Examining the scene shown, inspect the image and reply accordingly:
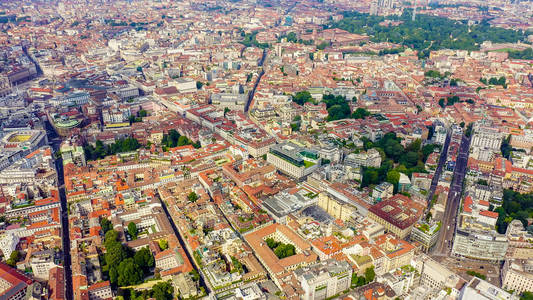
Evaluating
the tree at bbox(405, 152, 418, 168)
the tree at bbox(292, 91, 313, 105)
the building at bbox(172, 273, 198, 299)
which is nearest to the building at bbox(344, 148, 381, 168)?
the tree at bbox(405, 152, 418, 168)

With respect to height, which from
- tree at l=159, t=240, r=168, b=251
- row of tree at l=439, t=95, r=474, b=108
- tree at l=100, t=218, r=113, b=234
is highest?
row of tree at l=439, t=95, r=474, b=108

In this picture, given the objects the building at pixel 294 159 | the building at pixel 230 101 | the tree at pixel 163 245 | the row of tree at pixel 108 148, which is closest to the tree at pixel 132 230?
the tree at pixel 163 245

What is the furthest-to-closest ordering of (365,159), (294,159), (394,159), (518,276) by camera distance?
(394,159)
(365,159)
(294,159)
(518,276)

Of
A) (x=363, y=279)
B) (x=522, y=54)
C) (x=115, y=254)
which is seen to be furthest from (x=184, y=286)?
(x=522, y=54)

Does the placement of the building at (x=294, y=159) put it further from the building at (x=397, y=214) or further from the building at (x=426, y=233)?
the building at (x=426, y=233)

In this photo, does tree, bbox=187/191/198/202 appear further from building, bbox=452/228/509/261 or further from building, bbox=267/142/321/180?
building, bbox=452/228/509/261

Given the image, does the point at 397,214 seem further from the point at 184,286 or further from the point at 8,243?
the point at 8,243
